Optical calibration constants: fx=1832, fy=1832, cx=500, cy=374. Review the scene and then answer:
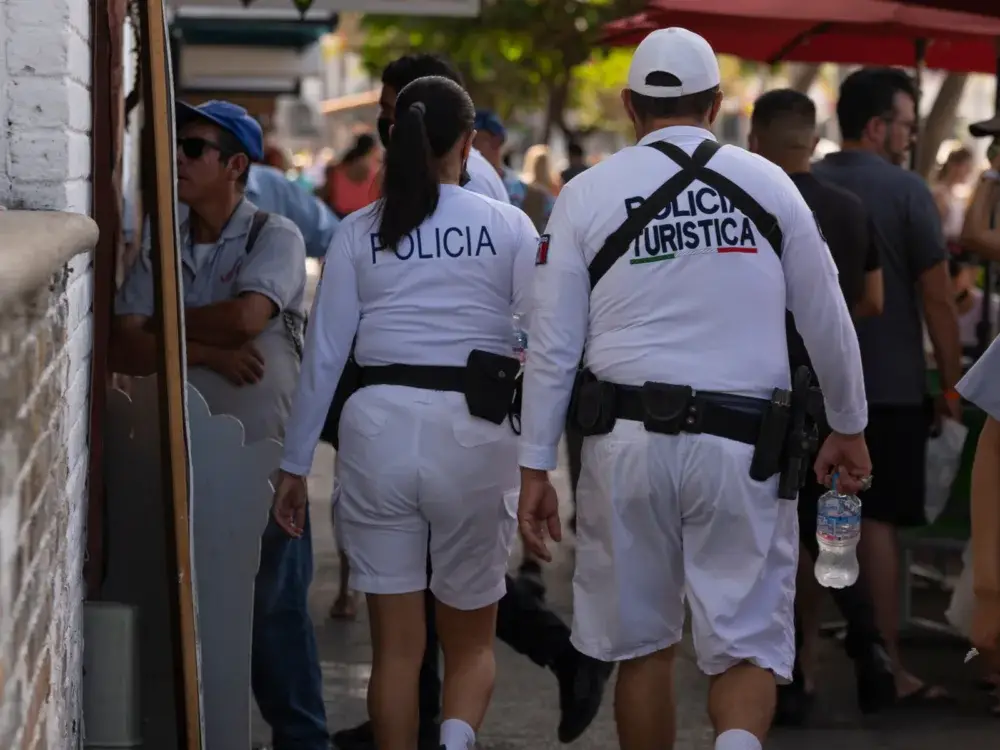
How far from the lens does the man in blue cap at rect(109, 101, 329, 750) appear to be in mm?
4914

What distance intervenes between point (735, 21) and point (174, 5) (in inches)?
101

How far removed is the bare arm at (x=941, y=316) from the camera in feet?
20.1

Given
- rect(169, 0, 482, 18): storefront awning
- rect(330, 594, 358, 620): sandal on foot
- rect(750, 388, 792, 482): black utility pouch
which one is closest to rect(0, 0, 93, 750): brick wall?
rect(750, 388, 792, 482): black utility pouch

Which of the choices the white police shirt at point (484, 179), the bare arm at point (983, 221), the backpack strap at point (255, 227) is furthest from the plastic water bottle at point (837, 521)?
the backpack strap at point (255, 227)

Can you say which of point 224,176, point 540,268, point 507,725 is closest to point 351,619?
point 507,725

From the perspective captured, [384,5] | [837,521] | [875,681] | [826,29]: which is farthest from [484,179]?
[826,29]

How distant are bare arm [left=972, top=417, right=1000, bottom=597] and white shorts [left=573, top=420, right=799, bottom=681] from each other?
0.44 meters

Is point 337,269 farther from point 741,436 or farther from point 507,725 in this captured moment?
point 507,725

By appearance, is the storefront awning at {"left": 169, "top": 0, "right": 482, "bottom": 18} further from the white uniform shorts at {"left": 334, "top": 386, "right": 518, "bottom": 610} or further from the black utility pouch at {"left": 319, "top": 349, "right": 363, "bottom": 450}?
the white uniform shorts at {"left": 334, "top": 386, "right": 518, "bottom": 610}

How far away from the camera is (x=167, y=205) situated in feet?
13.1

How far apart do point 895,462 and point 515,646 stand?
1.52 metres

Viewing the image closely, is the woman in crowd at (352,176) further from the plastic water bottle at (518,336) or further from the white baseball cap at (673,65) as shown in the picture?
the white baseball cap at (673,65)

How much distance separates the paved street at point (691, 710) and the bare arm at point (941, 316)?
1124 millimetres

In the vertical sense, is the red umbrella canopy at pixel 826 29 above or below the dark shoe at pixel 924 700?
above
